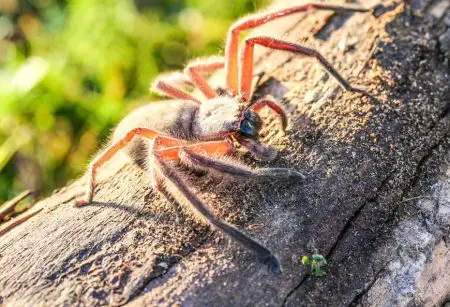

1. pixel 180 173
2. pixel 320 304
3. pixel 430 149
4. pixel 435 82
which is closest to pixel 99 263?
pixel 180 173

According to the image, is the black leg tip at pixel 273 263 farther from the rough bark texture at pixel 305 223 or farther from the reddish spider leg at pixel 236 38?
the reddish spider leg at pixel 236 38

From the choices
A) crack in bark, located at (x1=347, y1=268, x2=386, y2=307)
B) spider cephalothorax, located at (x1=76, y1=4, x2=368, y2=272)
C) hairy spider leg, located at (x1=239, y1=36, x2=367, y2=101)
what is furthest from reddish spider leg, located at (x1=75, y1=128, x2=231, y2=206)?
crack in bark, located at (x1=347, y1=268, x2=386, y2=307)

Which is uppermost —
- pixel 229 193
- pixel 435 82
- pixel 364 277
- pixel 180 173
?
pixel 180 173

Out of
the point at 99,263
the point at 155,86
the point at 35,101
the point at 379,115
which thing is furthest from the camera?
the point at 35,101

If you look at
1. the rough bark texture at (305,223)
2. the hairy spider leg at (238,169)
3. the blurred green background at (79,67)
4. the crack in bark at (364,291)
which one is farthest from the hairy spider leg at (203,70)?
the crack in bark at (364,291)

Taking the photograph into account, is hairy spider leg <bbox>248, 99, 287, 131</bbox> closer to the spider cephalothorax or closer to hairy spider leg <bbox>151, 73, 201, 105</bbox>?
the spider cephalothorax

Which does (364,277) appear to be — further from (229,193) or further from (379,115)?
(379,115)

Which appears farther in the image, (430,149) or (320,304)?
(430,149)
